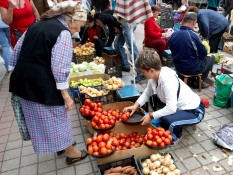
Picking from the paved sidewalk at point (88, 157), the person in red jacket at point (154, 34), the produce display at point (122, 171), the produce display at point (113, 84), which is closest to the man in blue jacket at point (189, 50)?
the paved sidewalk at point (88, 157)

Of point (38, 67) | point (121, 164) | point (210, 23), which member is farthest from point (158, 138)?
point (210, 23)

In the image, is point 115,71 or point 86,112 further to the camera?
point 115,71

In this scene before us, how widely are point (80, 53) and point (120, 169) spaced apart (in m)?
4.20

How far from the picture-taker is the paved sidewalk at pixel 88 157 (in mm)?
2941

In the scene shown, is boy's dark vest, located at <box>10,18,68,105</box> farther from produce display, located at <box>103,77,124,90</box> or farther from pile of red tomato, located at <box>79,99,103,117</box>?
produce display, located at <box>103,77,124,90</box>

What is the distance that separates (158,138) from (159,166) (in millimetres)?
332

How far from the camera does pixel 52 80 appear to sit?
2.35 meters

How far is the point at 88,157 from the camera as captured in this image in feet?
10.5

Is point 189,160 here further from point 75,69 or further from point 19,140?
point 75,69

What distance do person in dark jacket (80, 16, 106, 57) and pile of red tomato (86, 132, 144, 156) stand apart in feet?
12.0

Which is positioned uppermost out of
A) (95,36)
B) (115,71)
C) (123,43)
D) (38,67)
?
(38,67)

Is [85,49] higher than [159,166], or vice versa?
[85,49]

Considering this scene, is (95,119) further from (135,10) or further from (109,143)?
(135,10)


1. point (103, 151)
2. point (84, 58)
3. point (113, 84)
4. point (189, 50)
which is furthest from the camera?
point (84, 58)
